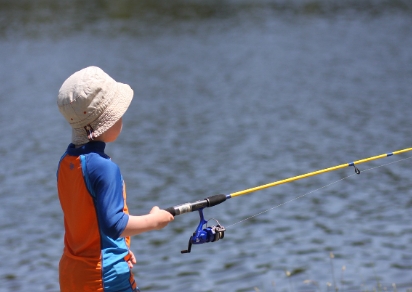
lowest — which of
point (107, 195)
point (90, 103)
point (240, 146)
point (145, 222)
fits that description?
point (145, 222)

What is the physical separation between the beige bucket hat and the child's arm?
37cm

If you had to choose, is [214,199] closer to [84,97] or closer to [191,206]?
[191,206]

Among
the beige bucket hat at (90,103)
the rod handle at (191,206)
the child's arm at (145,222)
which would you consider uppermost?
the beige bucket hat at (90,103)

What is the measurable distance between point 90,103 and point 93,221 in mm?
450

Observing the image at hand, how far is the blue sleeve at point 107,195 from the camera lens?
258 centimetres

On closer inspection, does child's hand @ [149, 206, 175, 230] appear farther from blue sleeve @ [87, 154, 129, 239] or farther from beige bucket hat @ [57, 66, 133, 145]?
beige bucket hat @ [57, 66, 133, 145]

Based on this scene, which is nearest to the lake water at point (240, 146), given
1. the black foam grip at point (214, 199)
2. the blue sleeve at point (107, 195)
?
the black foam grip at point (214, 199)

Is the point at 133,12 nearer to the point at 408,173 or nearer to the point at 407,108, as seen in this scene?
the point at 407,108

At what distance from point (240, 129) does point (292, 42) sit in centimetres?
1009

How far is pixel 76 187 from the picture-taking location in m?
2.65

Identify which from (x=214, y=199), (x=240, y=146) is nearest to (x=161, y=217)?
(x=214, y=199)

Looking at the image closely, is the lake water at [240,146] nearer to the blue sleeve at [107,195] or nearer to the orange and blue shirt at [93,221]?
the orange and blue shirt at [93,221]

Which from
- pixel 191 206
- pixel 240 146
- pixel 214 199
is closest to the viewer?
pixel 191 206

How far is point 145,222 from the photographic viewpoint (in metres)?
2.65
